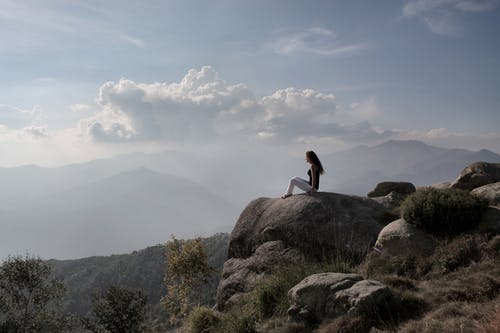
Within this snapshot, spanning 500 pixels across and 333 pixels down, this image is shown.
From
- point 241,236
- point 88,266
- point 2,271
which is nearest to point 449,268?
point 241,236

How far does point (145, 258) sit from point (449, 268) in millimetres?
138251

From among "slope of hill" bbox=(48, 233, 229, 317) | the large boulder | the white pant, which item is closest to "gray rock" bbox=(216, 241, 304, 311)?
the white pant

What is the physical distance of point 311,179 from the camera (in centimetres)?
1720

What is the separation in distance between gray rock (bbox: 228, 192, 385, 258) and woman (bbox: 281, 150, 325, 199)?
1.36ft


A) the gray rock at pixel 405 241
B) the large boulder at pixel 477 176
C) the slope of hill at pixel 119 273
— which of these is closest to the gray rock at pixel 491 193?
the large boulder at pixel 477 176

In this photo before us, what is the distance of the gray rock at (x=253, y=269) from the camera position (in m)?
14.6

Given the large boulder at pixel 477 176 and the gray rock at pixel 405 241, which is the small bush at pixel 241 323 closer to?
the gray rock at pixel 405 241

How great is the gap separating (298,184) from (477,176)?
748 centimetres

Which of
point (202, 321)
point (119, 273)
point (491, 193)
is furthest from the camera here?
point (119, 273)

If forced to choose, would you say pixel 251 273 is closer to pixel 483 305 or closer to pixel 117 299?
pixel 483 305

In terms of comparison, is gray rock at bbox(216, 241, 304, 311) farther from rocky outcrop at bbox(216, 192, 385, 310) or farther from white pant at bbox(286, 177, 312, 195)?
white pant at bbox(286, 177, 312, 195)

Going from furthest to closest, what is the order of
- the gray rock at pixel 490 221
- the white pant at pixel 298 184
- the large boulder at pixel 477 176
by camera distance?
the white pant at pixel 298 184 < the large boulder at pixel 477 176 < the gray rock at pixel 490 221

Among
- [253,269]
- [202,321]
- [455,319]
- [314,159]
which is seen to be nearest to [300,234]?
[253,269]

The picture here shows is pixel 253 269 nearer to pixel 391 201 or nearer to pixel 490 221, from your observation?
pixel 391 201
